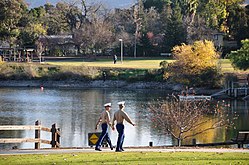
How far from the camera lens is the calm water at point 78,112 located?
43.0 m

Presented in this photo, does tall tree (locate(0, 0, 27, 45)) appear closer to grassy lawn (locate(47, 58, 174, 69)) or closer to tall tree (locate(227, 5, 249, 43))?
grassy lawn (locate(47, 58, 174, 69))

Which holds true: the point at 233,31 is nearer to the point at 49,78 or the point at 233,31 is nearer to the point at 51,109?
the point at 49,78

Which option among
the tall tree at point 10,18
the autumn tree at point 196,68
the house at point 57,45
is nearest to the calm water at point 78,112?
the autumn tree at point 196,68

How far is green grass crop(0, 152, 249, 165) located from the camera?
851 inches

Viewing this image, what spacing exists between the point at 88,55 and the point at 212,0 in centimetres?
2328

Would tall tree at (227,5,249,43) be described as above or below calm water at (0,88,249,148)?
above

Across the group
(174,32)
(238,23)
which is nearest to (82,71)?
(174,32)

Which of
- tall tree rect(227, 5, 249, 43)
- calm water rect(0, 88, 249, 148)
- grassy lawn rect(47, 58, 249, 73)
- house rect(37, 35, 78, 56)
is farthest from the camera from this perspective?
house rect(37, 35, 78, 56)

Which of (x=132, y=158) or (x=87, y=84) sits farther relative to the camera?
(x=87, y=84)

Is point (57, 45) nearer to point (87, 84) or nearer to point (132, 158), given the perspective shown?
point (87, 84)

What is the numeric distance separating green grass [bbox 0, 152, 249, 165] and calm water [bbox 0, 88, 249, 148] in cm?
1515

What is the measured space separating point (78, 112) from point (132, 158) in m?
36.9

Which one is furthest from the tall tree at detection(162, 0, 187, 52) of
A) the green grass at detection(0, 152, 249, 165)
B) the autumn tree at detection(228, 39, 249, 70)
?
the green grass at detection(0, 152, 249, 165)

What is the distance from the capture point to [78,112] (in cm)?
5909
